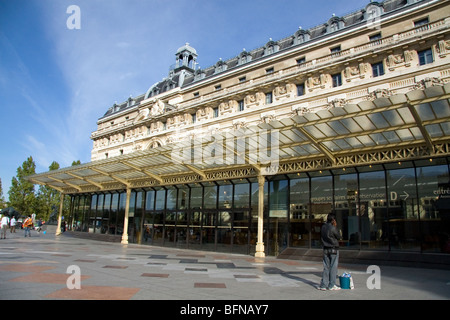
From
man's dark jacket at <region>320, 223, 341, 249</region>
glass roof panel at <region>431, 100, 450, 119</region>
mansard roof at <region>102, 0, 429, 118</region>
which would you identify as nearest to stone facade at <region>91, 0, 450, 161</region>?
mansard roof at <region>102, 0, 429, 118</region>

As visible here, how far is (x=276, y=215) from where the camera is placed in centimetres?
Answer: 1936

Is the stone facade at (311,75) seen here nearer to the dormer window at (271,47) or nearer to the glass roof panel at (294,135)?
the dormer window at (271,47)

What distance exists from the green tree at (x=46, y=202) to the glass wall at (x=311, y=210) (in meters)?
40.9

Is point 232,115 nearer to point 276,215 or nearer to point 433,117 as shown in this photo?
point 276,215

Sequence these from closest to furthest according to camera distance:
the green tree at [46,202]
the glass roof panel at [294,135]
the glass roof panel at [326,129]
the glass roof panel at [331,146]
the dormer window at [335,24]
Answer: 1. the glass roof panel at [326,129]
2. the glass roof panel at [294,135]
3. the glass roof panel at [331,146]
4. the dormer window at [335,24]
5. the green tree at [46,202]

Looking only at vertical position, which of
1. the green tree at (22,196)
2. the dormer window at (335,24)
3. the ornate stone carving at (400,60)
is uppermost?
the dormer window at (335,24)

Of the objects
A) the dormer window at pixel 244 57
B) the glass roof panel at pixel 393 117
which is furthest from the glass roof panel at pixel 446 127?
the dormer window at pixel 244 57

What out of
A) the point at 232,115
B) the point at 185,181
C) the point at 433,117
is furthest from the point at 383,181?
the point at 232,115

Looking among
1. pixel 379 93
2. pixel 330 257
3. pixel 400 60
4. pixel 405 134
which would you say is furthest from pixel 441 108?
pixel 400 60

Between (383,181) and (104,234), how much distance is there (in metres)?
25.1

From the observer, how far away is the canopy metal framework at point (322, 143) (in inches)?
451

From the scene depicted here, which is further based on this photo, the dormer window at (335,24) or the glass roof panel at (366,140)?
the dormer window at (335,24)

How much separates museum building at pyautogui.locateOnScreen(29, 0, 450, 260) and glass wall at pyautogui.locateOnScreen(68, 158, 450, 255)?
0.06 metres
